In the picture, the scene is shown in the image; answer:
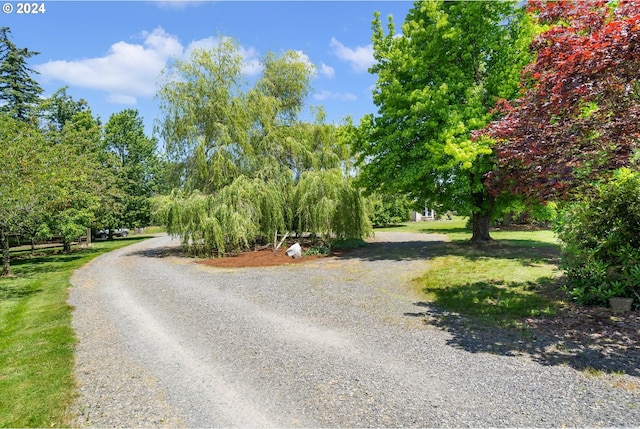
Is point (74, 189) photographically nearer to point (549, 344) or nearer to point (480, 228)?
point (549, 344)

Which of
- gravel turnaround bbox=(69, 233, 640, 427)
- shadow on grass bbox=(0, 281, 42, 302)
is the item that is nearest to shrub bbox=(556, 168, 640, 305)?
gravel turnaround bbox=(69, 233, 640, 427)

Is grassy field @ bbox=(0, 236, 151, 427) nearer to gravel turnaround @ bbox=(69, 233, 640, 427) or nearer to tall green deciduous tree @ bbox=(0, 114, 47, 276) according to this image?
gravel turnaround @ bbox=(69, 233, 640, 427)

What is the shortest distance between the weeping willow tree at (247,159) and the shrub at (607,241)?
30.8ft

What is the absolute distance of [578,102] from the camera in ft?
17.0

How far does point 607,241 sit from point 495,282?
9.86ft

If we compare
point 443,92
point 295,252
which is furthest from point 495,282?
point 295,252

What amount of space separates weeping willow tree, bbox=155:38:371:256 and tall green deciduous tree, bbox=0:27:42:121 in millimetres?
17058

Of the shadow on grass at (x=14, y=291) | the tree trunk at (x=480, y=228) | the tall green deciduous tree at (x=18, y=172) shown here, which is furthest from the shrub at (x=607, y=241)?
the shadow on grass at (x=14, y=291)

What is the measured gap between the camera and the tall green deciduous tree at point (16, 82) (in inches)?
1006

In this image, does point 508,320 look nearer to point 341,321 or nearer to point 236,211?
point 341,321

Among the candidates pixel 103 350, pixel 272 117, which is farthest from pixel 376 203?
pixel 103 350

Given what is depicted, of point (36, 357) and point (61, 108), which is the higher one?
point (61, 108)

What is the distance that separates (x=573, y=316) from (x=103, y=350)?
8.12 m

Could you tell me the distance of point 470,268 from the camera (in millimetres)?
10719
